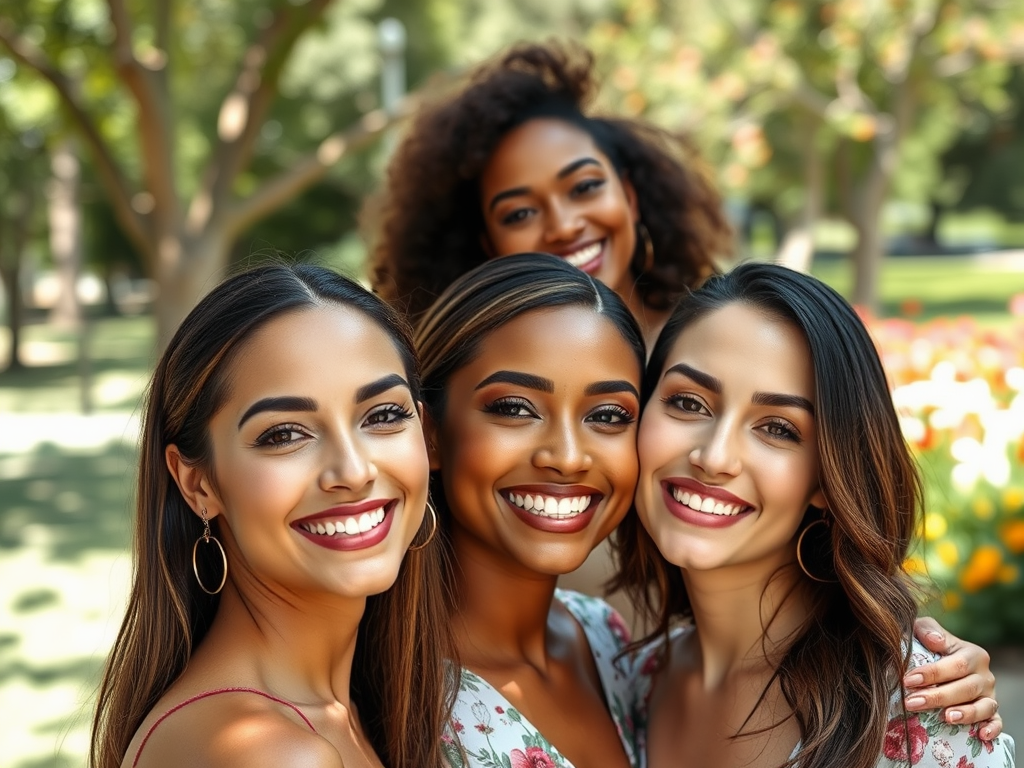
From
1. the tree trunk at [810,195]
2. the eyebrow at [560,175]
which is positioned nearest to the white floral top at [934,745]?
the eyebrow at [560,175]

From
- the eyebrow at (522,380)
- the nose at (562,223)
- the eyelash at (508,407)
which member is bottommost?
the eyelash at (508,407)

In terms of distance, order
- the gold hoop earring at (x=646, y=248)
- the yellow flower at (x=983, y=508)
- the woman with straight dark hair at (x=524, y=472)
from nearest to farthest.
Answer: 1. the woman with straight dark hair at (x=524, y=472)
2. the gold hoop earring at (x=646, y=248)
3. the yellow flower at (x=983, y=508)

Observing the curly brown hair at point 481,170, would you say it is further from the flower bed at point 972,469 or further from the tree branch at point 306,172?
the tree branch at point 306,172

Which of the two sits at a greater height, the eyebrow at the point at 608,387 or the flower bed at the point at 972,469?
the eyebrow at the point at 608,387

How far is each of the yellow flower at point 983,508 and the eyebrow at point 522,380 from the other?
12.0 ft

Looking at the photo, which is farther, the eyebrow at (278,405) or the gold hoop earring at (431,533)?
the gold hoop earring at (431,533)

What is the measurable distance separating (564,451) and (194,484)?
0.82 meters

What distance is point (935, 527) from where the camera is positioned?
218 inches

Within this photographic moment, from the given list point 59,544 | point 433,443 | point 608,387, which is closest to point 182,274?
point 59,544

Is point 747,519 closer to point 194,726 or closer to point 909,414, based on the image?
point 194,726

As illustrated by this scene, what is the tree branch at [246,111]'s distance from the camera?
7.80m

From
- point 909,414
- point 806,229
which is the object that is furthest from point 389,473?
point 806,229

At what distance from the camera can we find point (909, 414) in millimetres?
5684

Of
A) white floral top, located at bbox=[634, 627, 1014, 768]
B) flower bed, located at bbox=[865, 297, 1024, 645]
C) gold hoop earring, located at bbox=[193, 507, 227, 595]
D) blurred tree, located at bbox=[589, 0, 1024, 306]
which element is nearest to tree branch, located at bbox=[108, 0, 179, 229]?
flower bed, located at bbox=[865, 297, 1024, 645]
